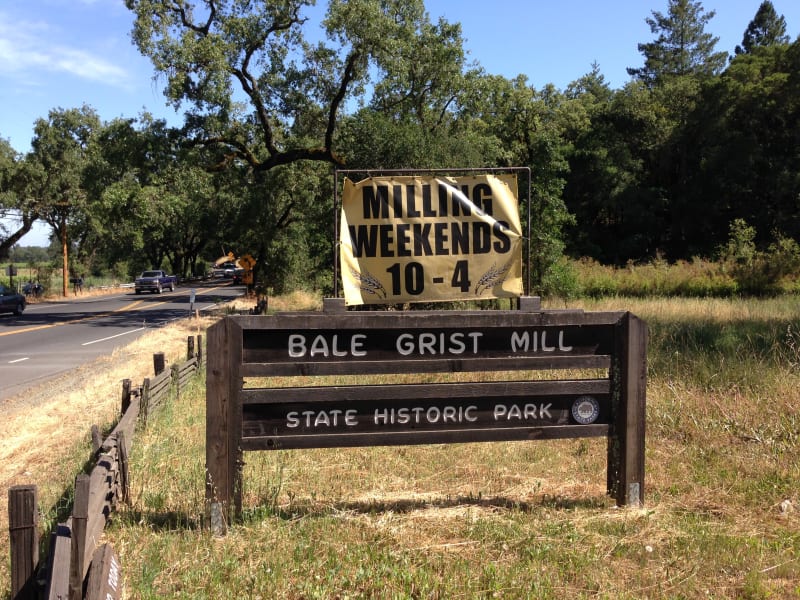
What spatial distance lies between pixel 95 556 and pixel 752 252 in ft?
101

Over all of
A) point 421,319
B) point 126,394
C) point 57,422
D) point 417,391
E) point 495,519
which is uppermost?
point 421,319

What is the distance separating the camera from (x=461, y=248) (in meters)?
5.04

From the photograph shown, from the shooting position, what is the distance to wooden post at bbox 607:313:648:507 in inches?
184

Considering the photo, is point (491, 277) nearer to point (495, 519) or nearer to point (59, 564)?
point (495, 519)

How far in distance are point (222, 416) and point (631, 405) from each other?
9.36 feet

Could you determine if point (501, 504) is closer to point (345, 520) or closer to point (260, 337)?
point (345, 520)

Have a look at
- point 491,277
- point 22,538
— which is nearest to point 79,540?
point 22,538

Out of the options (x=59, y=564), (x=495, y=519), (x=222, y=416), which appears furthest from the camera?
(x=495, y=519)

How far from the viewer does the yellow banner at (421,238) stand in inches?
197

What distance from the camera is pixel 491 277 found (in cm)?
508

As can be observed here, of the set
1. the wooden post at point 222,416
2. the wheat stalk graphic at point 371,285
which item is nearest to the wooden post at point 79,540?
the wooden post at point 222,416

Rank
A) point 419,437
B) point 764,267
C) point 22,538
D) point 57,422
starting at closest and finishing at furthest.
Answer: point 22,538 → point 419,437 → point 57,422 → point 764,267

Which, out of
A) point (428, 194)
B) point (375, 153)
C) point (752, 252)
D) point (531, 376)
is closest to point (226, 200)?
point (375, 153)

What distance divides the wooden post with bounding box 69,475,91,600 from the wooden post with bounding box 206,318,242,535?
1053 mm
